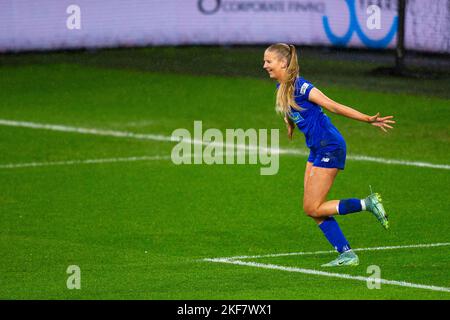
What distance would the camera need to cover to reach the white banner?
30.4m

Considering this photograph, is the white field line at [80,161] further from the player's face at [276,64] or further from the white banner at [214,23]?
the white banner at [214,23]

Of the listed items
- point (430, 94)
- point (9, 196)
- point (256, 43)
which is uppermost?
point (256, 43)

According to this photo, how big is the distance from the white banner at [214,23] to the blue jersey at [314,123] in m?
19.1

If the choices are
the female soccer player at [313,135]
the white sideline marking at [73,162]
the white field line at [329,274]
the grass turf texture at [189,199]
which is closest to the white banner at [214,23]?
the grass turf texture at [189,199]

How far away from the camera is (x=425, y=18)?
1179 inches

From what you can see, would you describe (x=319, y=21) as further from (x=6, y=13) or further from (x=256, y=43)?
(x=6, y=13)

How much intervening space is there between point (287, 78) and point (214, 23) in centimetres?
2212

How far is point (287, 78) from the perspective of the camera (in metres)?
11.0

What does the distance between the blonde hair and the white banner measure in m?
19.2

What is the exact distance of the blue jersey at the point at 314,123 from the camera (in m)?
11.0

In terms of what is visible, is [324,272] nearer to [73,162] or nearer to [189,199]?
[189,199]
